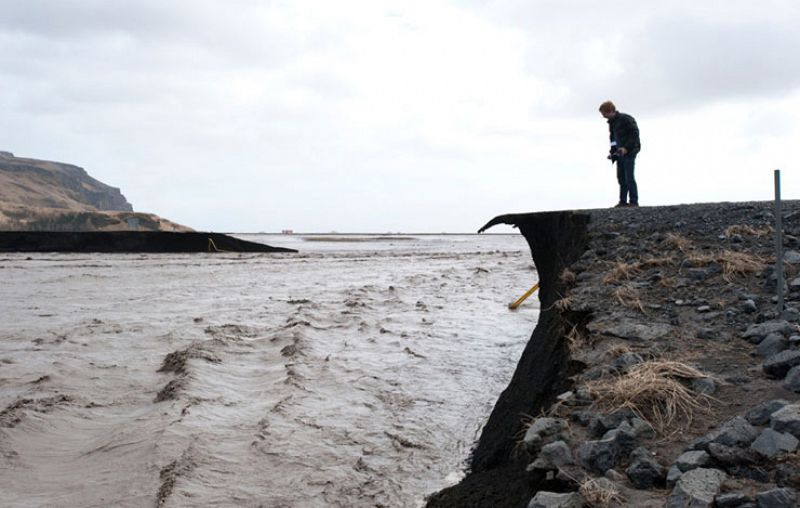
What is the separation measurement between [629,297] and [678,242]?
162cm

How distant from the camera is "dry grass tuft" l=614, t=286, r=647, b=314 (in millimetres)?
4766

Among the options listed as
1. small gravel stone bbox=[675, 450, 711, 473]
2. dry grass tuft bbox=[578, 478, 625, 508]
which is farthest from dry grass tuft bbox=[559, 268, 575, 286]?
dry grass tuft bbox=[578, 478, 625, 508]

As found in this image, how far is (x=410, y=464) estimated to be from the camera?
16.3 feet

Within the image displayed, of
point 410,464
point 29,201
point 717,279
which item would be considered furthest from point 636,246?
point 29,201

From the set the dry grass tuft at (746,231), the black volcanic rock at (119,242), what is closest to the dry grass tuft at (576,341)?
the dry grass tuft at (746,231)

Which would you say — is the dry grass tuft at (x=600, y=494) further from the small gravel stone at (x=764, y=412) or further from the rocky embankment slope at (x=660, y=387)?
the small gravel stone at (x=764, y=412)

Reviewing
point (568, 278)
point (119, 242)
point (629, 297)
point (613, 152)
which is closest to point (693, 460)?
point (629, 297)

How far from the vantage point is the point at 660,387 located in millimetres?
3172

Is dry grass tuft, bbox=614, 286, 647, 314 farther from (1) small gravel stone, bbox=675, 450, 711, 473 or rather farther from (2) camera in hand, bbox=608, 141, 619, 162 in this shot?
(2) camera in hand, bbox=608, 141, 619, 162

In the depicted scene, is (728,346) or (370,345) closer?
(728,346)

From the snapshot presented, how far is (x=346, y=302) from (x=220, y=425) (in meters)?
7.66

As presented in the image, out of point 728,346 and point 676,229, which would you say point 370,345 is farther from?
point 728,346

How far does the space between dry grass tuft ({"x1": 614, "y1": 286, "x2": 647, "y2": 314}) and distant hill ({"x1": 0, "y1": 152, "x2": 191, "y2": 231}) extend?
5571 cm

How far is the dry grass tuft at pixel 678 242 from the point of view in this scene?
19.9 ft
